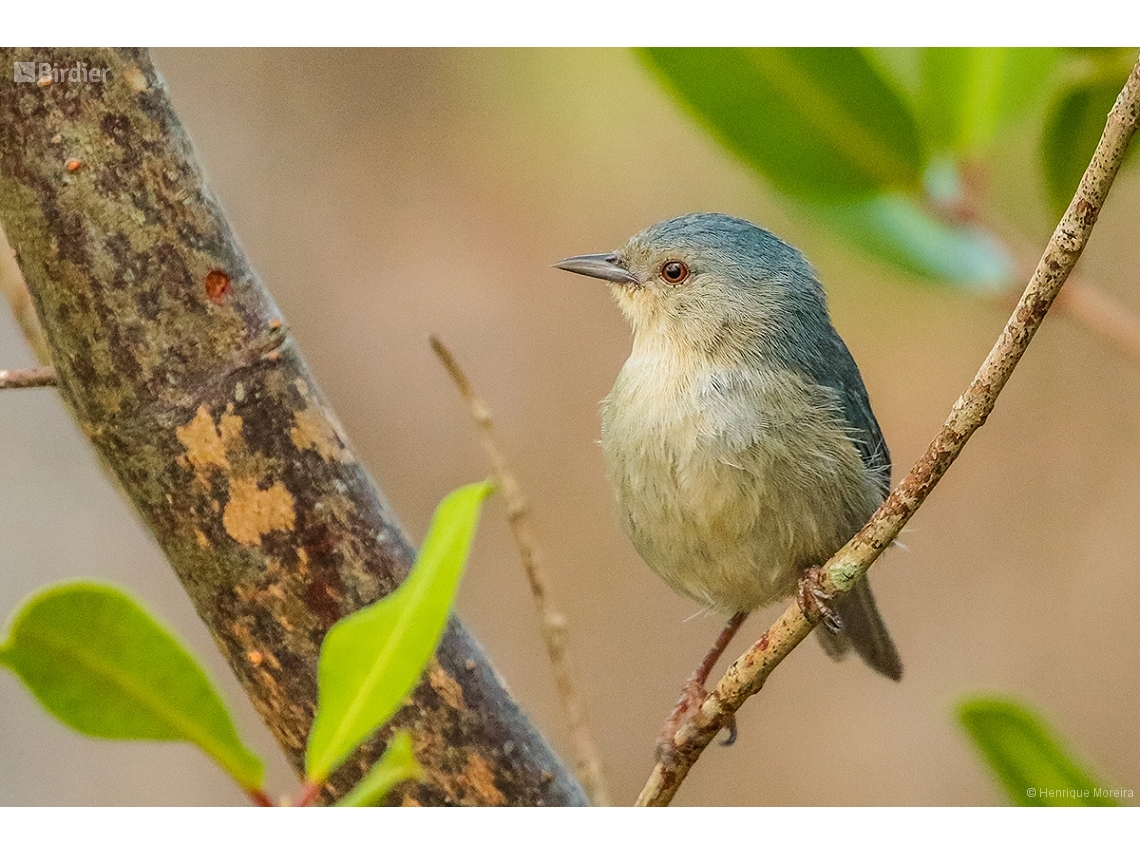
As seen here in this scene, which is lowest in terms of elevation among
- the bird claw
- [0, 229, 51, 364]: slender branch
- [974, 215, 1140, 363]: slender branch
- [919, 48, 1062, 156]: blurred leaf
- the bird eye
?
the bird claw

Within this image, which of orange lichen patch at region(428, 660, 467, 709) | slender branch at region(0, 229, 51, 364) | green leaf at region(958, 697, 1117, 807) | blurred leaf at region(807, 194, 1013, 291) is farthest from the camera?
slender branch at region(0, 229, 51, 364)

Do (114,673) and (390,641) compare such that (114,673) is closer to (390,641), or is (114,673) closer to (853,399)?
(390,641)

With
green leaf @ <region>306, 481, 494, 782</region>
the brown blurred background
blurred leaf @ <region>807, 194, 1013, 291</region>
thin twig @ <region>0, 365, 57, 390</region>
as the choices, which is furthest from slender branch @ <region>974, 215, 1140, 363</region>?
thin twig @ <region>0, 365, 57, 390</region>

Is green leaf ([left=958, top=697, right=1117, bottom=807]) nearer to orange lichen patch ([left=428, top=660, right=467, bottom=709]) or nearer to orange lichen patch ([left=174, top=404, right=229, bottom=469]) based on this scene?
orange lichen patch ([left=428, top=660, right=467, bottom=709])

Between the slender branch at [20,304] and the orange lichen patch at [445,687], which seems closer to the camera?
the orange lichen patch at [445,687]

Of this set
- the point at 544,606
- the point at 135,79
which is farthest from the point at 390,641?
the point at 135,79

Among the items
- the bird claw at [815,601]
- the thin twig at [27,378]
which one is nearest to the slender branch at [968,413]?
the bird claw at [815,601]

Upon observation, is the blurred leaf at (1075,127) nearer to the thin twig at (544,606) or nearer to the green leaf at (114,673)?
the thin twig at (544,606)
